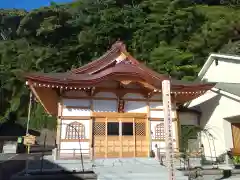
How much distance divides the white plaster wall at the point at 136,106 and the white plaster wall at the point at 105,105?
2.12ft

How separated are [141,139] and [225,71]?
894 centimetres

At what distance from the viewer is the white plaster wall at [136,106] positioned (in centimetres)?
1472

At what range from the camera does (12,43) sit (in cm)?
4928

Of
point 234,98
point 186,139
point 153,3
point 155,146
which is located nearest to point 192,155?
point 155,146

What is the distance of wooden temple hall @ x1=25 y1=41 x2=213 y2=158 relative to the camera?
13.5 meters

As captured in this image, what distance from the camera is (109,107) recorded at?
14.5 metres

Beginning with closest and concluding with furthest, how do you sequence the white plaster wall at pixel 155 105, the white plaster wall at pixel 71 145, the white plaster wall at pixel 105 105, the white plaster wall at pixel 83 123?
1. the white plaster wall at pixel 71 145
2. the white plaster wall at pixel 83 123
3. the white plaster wall at pixel 105 105
4. the white plaster wall at pixel 155 105

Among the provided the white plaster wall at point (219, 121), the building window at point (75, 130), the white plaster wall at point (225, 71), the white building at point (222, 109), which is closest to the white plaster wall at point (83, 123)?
the building window at point (75, 130)

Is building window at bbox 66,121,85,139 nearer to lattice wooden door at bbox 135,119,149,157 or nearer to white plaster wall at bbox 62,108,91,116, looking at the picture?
white plaster wall at bbox 62,108,91,116

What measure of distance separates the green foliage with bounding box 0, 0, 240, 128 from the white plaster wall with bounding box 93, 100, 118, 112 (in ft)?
64.2

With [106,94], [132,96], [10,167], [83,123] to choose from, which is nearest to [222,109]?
[132,96]

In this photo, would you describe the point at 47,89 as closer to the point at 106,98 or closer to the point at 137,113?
the point at 106,98

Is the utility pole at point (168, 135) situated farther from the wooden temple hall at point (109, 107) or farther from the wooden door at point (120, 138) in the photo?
the wooden door at point (120, 138)

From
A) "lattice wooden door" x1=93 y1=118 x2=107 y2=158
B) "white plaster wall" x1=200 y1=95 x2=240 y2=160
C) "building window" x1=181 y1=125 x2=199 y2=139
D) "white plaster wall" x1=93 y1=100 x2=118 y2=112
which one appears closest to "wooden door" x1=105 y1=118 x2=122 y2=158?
"lattice wooden door" x1=93 y1=118 x2=107 y2=158
